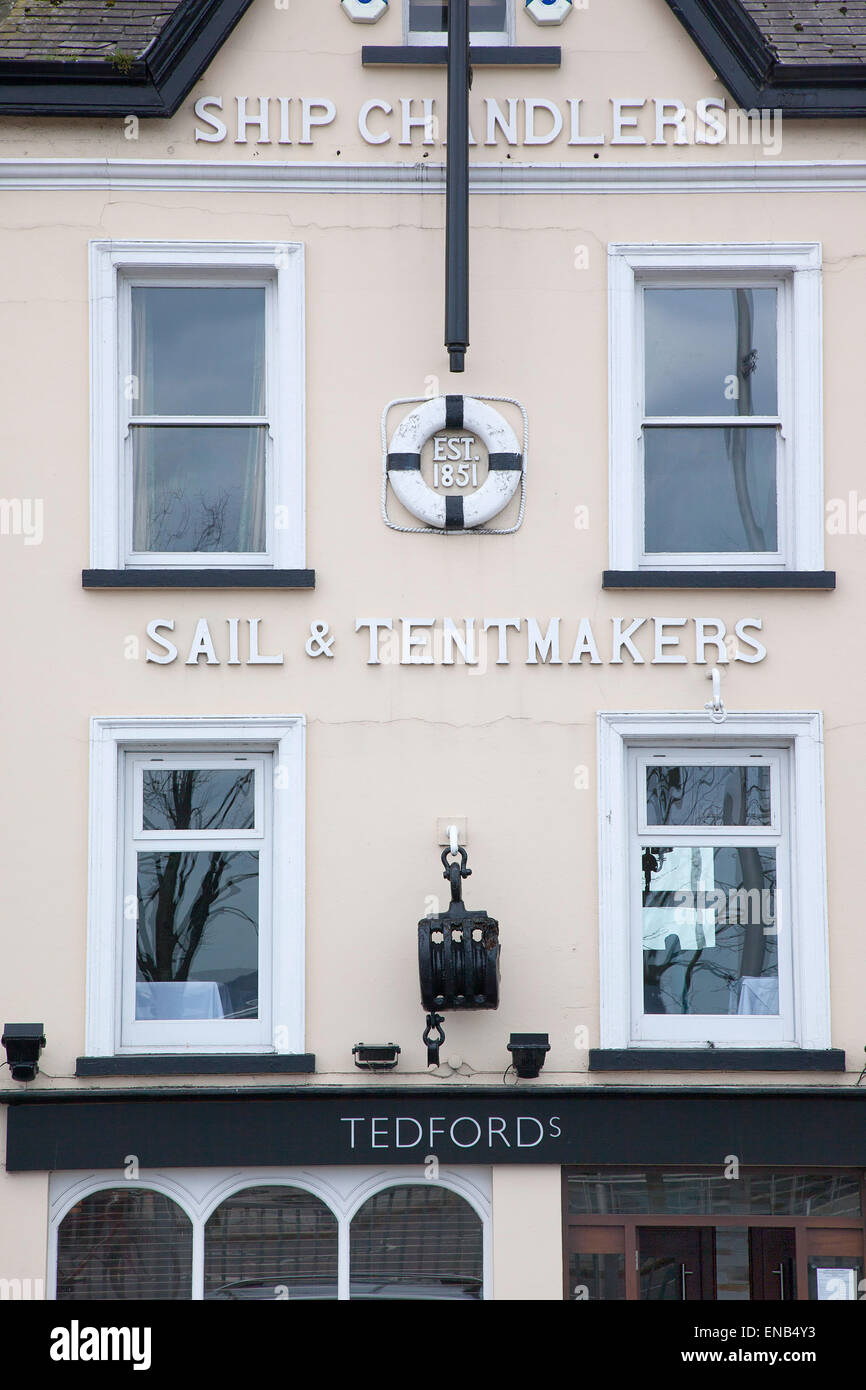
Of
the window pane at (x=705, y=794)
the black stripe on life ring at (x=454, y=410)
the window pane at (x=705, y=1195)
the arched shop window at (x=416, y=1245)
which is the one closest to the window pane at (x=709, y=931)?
the window pane at (x=705, y=794)

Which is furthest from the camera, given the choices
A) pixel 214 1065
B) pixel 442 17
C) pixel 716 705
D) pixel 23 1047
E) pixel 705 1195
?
pixel 442 17

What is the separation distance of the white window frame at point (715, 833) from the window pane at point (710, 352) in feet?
6.76

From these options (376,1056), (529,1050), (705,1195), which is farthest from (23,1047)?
(705,1195)

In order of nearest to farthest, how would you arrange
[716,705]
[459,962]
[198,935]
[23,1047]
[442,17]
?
[459,962], [23,1047], [716,705], [198,935], [442,17]

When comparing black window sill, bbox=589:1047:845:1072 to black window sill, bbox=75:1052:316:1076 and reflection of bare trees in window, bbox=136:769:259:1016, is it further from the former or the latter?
reflection of bare trees in window, bbox=136:769:259:1016

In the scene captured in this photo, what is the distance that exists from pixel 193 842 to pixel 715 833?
3.22 meters

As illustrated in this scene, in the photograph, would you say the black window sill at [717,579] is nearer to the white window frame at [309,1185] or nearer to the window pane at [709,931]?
Answer: the window pane at [709,931]

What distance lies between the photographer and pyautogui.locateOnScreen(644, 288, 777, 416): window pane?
11.0 m

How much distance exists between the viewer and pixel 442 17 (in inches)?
443

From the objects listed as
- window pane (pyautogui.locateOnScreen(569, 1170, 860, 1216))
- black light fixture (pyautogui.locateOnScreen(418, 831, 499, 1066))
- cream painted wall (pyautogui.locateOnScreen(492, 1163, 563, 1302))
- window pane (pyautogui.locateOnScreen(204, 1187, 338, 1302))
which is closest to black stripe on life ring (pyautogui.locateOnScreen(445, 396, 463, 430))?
black light fixture (pyautogui.locateOnScreen(418, 831, 499, 1066))

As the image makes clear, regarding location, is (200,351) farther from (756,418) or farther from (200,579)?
(756,418)

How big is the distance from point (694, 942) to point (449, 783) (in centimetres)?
182

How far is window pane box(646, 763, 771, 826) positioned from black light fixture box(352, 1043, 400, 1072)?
2.14m

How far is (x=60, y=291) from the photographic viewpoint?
10742mm
